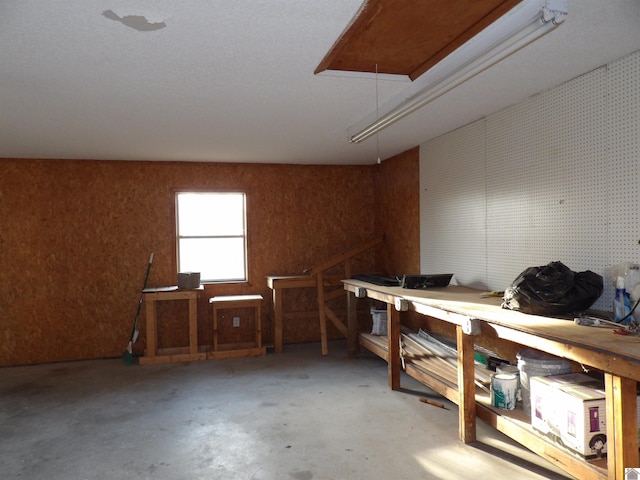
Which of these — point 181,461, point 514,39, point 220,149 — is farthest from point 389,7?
point 220,149

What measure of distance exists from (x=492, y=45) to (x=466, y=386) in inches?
82.6

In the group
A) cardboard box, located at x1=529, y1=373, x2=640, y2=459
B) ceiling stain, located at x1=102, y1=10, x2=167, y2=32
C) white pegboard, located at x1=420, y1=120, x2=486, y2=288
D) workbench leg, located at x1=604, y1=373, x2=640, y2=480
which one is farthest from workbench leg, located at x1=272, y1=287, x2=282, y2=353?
workbench leg, located at x1=604, y1=373, x2=640, y2=480

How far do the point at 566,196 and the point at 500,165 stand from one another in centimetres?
77

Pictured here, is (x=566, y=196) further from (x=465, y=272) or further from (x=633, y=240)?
(x=465, y=272)

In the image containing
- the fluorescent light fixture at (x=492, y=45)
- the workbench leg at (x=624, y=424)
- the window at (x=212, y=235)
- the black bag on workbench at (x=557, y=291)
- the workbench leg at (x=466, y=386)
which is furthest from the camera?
the window at (x=212, y=235)

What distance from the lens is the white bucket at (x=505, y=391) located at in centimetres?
289

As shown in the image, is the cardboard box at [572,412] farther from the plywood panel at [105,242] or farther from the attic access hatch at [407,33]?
the plywood panel at [105,242]

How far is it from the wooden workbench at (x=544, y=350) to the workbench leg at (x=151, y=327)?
9.16ft

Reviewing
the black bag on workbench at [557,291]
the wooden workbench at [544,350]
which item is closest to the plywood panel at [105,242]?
the wooden workbench at [544,350]

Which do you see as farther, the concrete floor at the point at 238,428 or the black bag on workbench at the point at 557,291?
the concrete floor at the point at 238,428

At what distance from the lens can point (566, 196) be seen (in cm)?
310

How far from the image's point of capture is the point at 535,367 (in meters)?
2.79

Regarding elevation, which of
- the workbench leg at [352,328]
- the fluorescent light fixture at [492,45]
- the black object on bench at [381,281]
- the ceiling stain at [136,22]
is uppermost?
the ceiling stain at [136,22]

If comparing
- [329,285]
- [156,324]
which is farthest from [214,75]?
[156,324]
